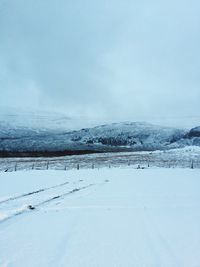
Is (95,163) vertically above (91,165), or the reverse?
(95,163)

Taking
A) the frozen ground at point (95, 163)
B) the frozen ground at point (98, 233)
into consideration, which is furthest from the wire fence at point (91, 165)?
the frozen ground at point (98, 233)

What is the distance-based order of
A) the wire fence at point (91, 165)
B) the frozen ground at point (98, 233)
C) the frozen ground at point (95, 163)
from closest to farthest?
the frozen ground at point (98, 233) < the wire fence at point (91, 165) < the frozen ground at point (95, 163)

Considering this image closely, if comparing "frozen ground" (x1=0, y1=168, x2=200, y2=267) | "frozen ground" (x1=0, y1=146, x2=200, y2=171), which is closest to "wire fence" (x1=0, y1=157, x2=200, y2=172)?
"frozen ground" (x1=0, y1=146, x2=200, y2=171)

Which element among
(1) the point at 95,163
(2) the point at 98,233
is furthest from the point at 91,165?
(2) the point at 98,233

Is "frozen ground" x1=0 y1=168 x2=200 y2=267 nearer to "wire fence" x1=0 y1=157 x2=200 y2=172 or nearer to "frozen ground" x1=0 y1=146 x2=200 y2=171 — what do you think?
"wire fence" x1=0 y1=157 x2=200 y2=172

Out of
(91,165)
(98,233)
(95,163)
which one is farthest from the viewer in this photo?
(95,163)

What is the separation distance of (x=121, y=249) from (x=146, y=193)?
8.18m

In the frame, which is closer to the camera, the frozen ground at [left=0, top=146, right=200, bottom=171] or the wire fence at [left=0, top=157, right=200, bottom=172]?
the wire fence at [left=0, top=157, right=200, bottom=172]

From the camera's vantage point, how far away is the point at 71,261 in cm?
466

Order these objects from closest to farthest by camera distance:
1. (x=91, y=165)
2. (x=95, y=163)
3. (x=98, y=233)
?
1. (x=98, y=233)
2. (x=91, y=165)
3. (x=95, y=163)

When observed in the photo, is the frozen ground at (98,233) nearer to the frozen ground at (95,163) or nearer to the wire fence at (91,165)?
the wire fence at (91,165)

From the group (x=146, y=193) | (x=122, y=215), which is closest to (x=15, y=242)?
(x=122, y=215)

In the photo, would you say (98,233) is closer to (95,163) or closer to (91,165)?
(91,165)

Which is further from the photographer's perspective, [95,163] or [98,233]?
[95,163]
